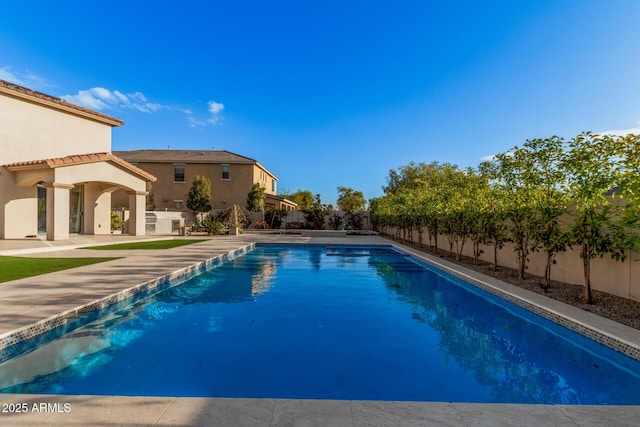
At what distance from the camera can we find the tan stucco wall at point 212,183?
3334cm

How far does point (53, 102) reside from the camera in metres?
17.4

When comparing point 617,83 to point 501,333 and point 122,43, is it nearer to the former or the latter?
point 501,333

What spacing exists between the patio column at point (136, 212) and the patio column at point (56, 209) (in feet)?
14.3

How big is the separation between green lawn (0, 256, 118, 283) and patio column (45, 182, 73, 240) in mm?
4377

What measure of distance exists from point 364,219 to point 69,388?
1226 inches

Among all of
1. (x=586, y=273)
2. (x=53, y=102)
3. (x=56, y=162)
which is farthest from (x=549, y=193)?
(x=53, y=102)

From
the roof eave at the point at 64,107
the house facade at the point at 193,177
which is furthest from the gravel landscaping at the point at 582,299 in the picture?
the house facade at the point at 193,177

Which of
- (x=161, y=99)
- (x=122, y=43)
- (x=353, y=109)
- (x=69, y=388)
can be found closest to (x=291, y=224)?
(x=353, y=109)

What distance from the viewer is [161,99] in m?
23.9

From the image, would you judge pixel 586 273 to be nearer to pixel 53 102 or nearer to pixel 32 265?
pixel 32 265

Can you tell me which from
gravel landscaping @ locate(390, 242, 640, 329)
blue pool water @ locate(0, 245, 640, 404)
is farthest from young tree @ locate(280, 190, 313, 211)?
blue pool water @ locate(0, 245, 640, 404)

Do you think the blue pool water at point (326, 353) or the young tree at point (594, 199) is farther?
the young tree at point (594, 199)

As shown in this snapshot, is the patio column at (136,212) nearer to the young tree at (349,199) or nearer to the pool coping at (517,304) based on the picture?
the pool coping at (517,304)

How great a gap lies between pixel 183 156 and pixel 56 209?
68.1ft
